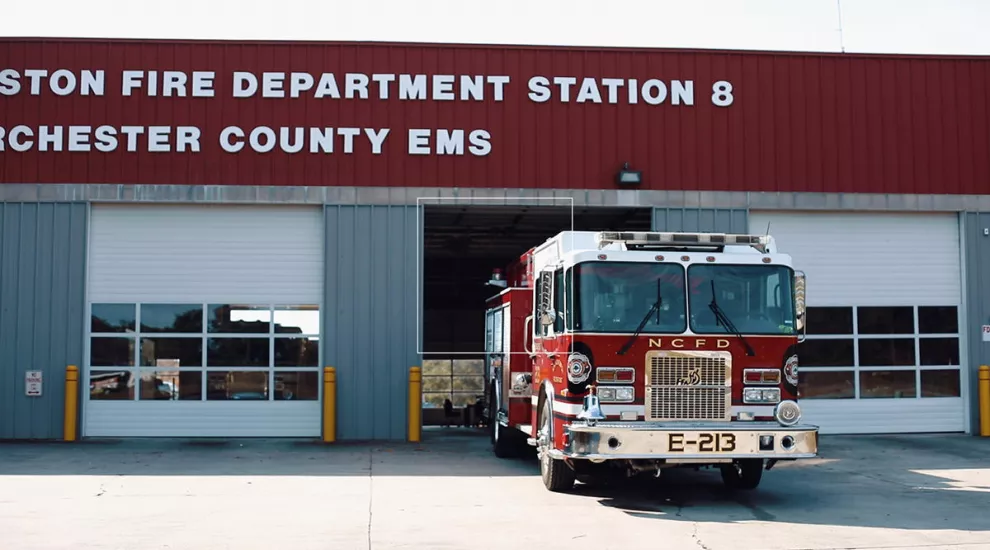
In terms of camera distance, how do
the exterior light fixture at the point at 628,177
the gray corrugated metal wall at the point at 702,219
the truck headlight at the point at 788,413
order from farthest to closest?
the gray corrugated metal wall at the point at 702,219 → the exterior light fixture at the point at 628,177 → the truck headlight at the point at 788,413

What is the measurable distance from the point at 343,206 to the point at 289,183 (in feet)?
3.31

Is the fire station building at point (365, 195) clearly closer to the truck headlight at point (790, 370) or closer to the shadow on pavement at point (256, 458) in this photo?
the shadow on pavement at point (256, 458)

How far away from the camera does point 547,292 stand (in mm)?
11938

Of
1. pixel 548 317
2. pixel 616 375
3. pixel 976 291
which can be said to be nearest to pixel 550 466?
pixel 616 375

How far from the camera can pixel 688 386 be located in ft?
36.8

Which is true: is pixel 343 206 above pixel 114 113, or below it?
below

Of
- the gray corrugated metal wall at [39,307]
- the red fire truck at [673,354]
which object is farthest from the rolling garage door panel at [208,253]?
the red fire truck at [673,354]

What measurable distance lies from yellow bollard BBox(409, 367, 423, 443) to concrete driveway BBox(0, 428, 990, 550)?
144cm

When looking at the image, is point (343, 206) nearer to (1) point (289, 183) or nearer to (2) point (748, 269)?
(1) point (289, 183)

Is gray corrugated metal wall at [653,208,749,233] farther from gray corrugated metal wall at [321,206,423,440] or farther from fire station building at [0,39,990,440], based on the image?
gray corrugated metal wall at [321,206,423,440]

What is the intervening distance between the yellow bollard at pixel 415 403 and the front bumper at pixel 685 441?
282 inches

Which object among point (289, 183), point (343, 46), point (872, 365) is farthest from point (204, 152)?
point (872, 365)

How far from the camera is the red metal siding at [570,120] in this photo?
18.3m

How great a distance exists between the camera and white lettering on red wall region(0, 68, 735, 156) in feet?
59.9
